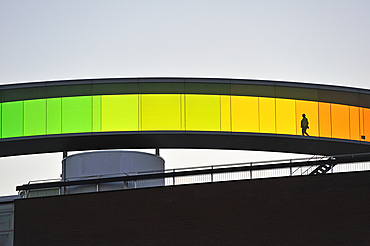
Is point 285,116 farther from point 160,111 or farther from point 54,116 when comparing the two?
point 54,116

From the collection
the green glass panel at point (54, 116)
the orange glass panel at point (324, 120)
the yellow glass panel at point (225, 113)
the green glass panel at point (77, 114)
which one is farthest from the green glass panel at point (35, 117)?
the orange glass panel at point (324, 120)

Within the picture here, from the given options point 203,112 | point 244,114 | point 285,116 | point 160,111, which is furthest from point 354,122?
point 160,111

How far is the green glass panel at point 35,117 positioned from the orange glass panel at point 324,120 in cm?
1594

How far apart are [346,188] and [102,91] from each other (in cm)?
1675

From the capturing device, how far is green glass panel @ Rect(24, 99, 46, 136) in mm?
34875

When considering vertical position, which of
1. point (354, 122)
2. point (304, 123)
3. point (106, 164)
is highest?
point (354, 122)

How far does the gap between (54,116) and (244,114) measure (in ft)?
35.3

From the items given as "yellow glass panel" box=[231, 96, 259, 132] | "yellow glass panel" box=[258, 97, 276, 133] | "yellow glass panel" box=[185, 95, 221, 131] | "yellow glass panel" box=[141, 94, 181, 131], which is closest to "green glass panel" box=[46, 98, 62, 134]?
"yellow glass panel" box=[141, 94, 181, 131]

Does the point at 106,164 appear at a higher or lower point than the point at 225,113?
lower

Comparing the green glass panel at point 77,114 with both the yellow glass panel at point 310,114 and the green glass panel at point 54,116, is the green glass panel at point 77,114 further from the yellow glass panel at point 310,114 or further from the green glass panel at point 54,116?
the yellow glass panel at point 310,114

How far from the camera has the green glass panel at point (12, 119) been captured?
115 ft

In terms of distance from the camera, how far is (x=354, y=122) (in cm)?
3662

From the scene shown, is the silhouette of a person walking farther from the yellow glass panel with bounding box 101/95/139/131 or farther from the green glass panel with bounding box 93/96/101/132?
the green glass panel with bounding box 93/96/101/132

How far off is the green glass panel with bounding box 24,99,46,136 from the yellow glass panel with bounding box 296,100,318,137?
14.6 meters
